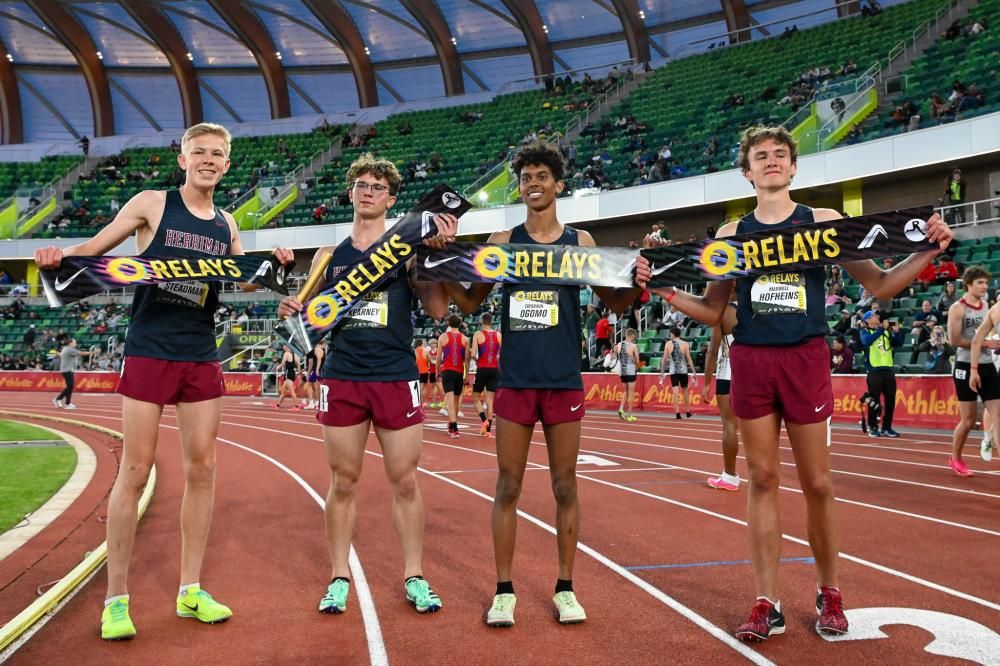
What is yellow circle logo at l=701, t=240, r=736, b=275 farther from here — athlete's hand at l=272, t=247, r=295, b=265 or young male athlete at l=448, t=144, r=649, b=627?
athlete's hand at l=272, t=247, r=295, b=265

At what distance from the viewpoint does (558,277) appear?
388cm

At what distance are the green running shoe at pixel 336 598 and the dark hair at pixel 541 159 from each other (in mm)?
2278

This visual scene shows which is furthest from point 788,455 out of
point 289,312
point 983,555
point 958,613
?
point 289,312

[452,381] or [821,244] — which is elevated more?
[821,244]

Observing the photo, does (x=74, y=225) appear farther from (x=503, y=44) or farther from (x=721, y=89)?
(x=721, y=89)

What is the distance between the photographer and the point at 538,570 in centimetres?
460

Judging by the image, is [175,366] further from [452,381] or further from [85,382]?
[85,382]

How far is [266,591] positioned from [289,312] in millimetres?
1570

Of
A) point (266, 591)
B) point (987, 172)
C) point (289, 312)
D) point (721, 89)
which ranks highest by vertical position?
point (721, 89)

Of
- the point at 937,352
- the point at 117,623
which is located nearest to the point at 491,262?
the point at 117,623

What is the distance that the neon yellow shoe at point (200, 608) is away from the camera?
3.69 meters

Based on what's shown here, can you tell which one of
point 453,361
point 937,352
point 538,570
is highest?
point 937,352

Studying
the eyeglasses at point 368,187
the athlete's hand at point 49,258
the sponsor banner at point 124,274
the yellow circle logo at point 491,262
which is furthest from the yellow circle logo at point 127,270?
the yellow circle logo at point 491,262

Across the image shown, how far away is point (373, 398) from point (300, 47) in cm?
4139
